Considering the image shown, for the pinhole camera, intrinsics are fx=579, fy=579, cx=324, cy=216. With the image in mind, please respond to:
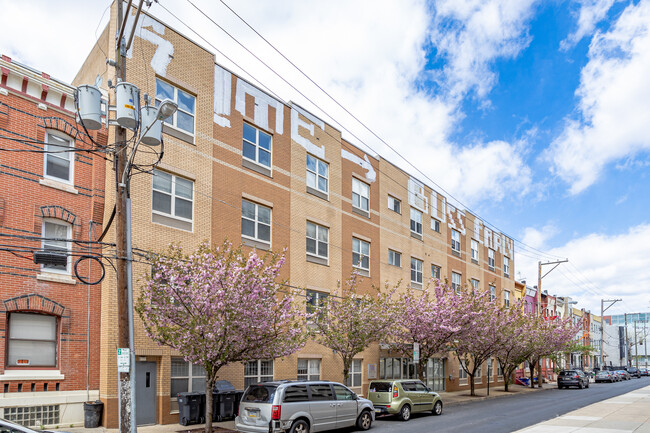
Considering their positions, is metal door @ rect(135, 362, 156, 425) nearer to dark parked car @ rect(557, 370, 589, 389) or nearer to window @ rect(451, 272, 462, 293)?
window @ rect(451, 272, 462, 293)

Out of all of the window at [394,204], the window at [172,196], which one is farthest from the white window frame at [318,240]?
the window at [172,196]

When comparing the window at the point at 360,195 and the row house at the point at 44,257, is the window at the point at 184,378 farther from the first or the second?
the window at the point at 360,195

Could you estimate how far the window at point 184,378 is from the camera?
65.7ft

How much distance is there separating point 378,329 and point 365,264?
24.7ft

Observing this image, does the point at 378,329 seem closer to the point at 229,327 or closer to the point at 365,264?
the point at 365,264

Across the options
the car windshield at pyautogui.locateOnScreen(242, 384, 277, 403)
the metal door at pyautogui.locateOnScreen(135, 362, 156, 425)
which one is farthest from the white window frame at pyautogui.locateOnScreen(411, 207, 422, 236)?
the car windshield at pyautogui.locateOnScreen(242, 384, 277, 403)

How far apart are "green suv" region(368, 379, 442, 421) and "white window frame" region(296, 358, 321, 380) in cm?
421

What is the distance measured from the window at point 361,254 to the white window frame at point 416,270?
218 inches

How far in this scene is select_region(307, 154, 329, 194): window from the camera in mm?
28219

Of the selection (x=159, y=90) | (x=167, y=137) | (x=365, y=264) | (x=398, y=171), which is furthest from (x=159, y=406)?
(x=398, y=171)

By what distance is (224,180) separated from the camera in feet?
75.9

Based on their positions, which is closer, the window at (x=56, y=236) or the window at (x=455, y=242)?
the window at (x=56, y=236)

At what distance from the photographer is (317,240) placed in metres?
28.0

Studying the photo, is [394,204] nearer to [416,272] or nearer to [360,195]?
[360,195]
